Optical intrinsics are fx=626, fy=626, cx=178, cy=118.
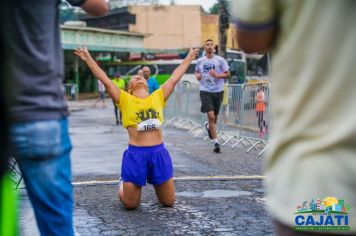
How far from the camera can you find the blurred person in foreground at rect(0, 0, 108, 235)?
8.02 feet

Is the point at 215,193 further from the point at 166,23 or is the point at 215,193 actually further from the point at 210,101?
the point at 166,23

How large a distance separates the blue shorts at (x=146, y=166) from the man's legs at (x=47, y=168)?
3.53 metres

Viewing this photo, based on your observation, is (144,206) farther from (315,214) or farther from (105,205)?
(315,214)

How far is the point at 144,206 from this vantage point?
643cm

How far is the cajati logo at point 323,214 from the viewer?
73.9 inches

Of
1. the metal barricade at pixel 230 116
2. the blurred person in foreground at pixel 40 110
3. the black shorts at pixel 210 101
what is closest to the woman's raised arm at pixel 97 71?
the blurred person in foreground at pixel 40 110

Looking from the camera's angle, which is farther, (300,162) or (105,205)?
(105,205)

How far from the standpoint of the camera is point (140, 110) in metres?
6.49

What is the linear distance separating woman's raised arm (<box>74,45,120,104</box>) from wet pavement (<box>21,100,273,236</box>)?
1.16m

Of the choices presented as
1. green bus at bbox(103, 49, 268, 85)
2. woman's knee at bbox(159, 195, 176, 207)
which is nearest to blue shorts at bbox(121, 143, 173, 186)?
woman's knee at bbox(159, 195, 176, 207)

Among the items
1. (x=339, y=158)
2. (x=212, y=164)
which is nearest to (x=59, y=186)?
(x=339, y=158)

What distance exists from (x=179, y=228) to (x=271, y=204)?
3.45 m

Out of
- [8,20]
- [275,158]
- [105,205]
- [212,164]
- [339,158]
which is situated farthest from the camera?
[212,164]

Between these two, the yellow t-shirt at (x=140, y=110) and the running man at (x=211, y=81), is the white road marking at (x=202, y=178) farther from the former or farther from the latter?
the running man at (x=211, y=81)
